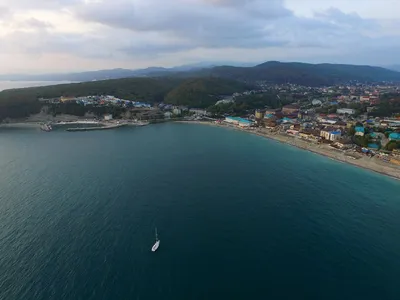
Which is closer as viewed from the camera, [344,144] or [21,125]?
[344,144]

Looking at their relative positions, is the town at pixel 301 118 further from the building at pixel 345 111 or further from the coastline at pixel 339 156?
the coastline at pixel 339 156

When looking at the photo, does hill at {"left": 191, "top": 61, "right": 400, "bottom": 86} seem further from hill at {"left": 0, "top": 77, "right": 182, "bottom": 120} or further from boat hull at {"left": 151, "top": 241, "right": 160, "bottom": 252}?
boat hull at {"left": 151, "top": 241, "right": 160, "bottom": 252}

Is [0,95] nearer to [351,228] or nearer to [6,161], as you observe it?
[6,161]

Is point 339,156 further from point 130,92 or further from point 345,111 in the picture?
point 130,92

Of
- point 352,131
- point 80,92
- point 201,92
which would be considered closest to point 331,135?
point 352,131

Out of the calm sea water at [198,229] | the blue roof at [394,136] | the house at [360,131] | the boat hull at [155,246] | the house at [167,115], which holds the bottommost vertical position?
the house at [167,115]

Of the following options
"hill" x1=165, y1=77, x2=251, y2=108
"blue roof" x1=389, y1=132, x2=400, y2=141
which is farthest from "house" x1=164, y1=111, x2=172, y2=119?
"blue roof" x1=389, y1=132, x2=400, y2=141

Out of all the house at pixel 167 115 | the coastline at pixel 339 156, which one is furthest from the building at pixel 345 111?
the house at pixel 167 115
